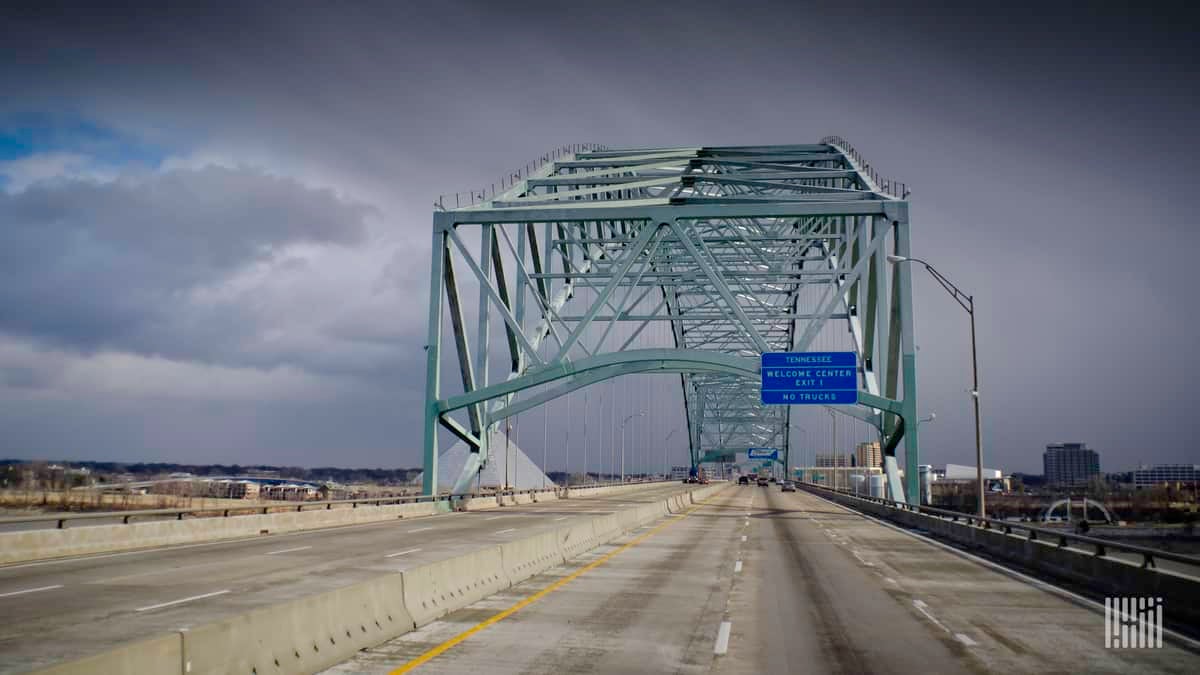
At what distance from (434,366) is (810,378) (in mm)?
20280

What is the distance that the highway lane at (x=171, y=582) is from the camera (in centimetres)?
1168

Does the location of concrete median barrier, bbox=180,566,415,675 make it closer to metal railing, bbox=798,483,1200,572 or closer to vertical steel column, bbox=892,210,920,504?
metal railing, bbox=798,483,1200,572

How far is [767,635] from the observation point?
12.5 m

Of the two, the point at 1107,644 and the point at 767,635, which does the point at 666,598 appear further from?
the point at 1107,644

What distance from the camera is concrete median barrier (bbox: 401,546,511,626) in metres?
13.0

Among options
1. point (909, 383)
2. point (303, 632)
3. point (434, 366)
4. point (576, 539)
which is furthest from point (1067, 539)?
point (434, 366)

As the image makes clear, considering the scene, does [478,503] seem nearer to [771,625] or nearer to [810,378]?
[810,378]

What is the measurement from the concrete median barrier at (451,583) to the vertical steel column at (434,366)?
1316 inches

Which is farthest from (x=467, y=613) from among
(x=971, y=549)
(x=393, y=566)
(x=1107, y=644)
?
(x=971, y=549)

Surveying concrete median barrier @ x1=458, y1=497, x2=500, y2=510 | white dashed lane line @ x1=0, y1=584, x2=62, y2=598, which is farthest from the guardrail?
white dashed lane line @ x1=0, y1=584, x2=62, y2=598

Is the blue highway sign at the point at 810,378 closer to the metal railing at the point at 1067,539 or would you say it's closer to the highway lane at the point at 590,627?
the metal railing at the point at 1067,539

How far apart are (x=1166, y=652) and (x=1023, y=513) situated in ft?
189

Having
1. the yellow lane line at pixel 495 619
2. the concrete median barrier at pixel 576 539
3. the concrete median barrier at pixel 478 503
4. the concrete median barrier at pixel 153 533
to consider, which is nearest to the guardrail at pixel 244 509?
the concrete median barrier at pixel 478 503

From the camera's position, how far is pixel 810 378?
164ft
